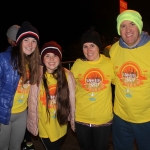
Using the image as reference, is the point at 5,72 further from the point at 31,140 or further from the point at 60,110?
the point at 31,140

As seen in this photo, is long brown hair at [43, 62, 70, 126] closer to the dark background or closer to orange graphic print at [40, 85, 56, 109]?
orange graphic print at [40, 85, 56, 109]

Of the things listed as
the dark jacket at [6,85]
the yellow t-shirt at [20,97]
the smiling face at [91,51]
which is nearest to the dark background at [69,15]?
the smiling face at [91,51]

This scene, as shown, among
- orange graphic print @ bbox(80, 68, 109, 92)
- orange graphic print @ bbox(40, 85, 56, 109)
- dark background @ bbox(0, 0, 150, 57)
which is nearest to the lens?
orange graphic print @ bbox(40, 85, 56, 109)

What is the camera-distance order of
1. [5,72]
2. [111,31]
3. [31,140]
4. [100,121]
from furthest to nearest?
1. [111,31]
2. [31,140]
3. [100,121]
4. [5,72]

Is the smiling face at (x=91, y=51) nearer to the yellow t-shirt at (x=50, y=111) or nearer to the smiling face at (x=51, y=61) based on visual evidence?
the smiling face at (x=51, y=61)

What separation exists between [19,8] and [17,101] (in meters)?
32.8

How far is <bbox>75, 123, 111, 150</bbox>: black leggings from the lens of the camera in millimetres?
3641

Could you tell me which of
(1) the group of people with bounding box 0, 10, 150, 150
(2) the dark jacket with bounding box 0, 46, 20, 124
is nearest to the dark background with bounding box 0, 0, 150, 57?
(1) the group of people with bounding box 0, 10, 150, 150

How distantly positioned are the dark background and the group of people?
97.6 ft

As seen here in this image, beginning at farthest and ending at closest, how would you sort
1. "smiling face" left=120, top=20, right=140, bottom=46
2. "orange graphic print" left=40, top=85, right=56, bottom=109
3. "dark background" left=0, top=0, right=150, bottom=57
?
"dark background" left=0, top=0, right=150, bottom=57 → "orange graphic print" left=40, top=85, right=56, bottom=109 → "smiling face" left=120, top=20, right=140, bottom=46

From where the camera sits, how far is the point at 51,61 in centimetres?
349

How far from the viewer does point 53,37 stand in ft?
112

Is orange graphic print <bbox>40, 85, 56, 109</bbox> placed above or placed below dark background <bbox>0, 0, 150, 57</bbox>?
below

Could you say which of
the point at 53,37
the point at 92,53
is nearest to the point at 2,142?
the point at 92,53
